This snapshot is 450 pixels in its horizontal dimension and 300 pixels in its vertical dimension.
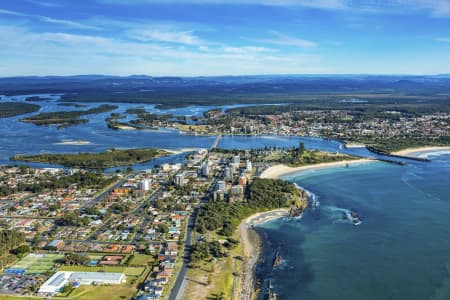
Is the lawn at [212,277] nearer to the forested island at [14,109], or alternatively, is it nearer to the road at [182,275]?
the road at [182,275]

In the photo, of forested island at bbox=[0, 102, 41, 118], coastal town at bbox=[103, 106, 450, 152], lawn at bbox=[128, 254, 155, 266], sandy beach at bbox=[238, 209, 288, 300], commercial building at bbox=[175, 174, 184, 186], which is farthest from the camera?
forested island at bbox=[0, 102, 41, 118]

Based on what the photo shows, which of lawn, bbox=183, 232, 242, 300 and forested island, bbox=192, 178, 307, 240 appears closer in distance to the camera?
lawn, bbox=183, 232, 242, 300

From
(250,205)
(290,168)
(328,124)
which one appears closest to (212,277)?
(250,205)

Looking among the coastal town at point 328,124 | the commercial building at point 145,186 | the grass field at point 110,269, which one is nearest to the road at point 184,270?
the grass field at point 110,269

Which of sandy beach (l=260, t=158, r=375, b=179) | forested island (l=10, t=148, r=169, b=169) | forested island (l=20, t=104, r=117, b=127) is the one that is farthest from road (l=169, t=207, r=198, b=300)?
forested island (l=20, t=104, r=117, b=127)

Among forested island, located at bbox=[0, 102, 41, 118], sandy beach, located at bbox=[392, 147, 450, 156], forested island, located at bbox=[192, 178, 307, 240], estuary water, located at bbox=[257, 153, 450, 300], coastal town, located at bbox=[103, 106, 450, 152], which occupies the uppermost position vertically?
forested island, located at bbox=[0, 102, 41, 118]

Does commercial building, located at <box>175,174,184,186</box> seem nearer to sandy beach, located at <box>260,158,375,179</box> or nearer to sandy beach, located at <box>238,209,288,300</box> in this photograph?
sandy beach, located at <box>260,158,375,179</box>

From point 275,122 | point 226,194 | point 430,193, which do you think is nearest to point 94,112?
point 275,122

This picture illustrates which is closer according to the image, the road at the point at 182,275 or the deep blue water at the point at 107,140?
the road at the point at 182,275
